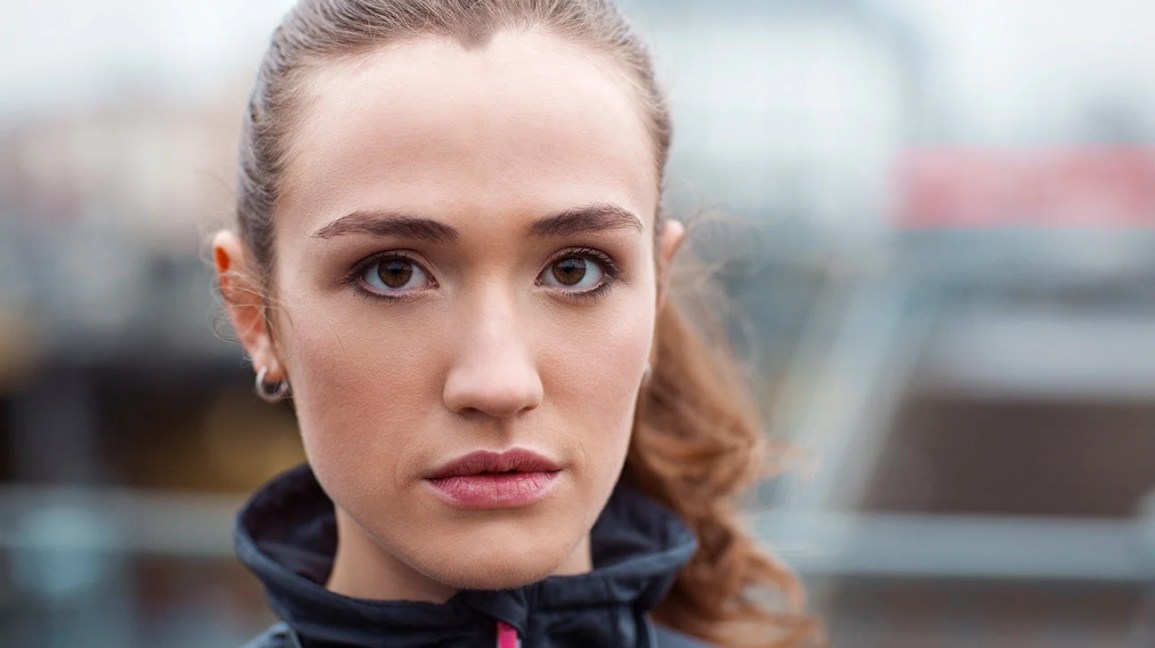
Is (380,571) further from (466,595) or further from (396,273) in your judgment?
(396,273)

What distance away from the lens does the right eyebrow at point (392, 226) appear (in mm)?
1791

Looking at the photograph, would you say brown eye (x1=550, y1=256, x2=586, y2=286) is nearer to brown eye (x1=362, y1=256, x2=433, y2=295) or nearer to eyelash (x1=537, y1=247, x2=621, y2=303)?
eyelash (x1=537, y1=247, x2=621, y2=303)

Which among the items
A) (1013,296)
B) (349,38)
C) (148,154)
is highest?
(1013,296)

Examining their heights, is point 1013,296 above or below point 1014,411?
above

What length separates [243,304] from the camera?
6.88ft

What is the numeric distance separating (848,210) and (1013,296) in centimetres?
467

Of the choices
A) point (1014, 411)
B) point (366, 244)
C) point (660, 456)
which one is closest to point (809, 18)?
point (1014, 411)

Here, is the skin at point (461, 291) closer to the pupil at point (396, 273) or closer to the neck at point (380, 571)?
the pupil at point (396, 273)

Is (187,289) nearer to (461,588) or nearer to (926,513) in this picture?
(926,513)

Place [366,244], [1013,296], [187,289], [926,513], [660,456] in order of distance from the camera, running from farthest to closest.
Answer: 1. [1013,296]
2. [926,513]
3. [187,289]
4. [660,456]
5. [366,244]

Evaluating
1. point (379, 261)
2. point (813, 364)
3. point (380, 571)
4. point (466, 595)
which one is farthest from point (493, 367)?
point (813, 364)

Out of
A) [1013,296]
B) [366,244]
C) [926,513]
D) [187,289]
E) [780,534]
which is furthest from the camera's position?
[1013,296]

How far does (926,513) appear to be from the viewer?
10.8 metres

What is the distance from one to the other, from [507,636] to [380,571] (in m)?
0.27
